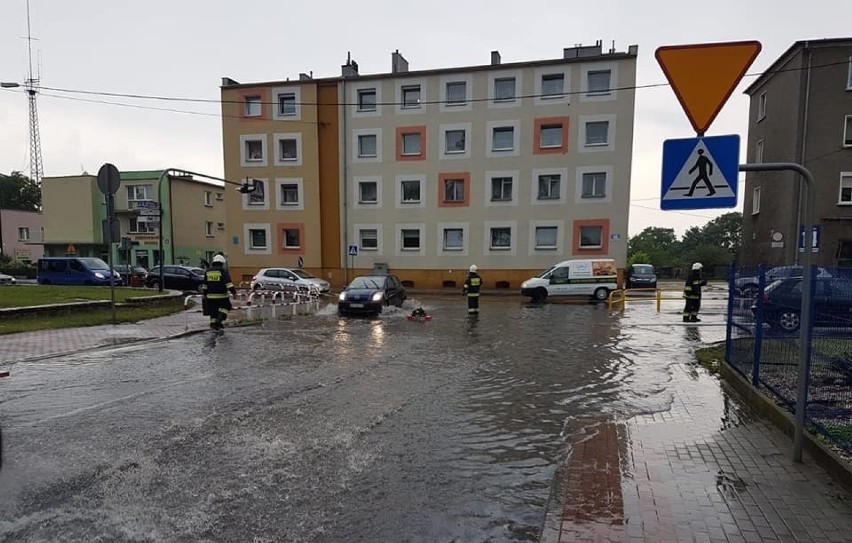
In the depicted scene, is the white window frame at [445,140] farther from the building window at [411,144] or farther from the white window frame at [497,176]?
the white window frame at [497,176]

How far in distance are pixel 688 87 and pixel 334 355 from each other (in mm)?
7840

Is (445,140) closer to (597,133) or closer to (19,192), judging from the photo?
(597,133)

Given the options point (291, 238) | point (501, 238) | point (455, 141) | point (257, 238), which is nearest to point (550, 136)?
point (455, 141)

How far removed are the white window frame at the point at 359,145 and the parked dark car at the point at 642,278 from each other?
19.0 meters

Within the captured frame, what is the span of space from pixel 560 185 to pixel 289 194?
1878cm

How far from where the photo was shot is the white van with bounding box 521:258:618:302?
23.4 metres

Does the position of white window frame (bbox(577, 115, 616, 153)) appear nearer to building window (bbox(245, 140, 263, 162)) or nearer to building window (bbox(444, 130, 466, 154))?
building window (bbox(444, 130, 466, 154))

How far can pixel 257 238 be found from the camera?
34.6m

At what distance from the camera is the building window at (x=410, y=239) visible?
107ft

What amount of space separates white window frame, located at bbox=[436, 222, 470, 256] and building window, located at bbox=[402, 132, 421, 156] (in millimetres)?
5296

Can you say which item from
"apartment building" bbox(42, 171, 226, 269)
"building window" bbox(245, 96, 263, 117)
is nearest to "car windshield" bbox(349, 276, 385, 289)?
"building window" bbox(245, 96, 263, 117)

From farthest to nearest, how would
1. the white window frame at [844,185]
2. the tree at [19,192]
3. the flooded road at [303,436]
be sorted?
the tree at [19,192] < the white window frame at [844,185] < the flooded road at [303,436]

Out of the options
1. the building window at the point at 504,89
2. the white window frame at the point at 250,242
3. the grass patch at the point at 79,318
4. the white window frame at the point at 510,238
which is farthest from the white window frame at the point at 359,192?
the grass patch at the point at 79,318

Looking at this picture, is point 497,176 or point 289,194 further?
point 289,194
